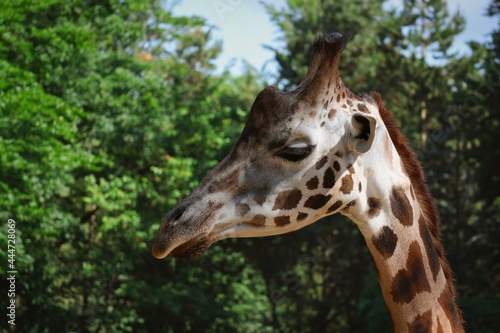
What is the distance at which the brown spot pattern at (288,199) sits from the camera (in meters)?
2.70

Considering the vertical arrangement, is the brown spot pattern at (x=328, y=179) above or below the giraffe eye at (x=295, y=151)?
below

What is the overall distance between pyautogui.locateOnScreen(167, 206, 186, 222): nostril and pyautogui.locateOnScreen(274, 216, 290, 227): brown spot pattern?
14.8 inches

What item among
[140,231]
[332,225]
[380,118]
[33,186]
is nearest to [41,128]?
[33,186]

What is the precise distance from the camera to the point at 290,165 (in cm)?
271

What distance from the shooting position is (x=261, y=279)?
25.0 meters

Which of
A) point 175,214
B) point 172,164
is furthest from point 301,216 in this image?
point 172,164

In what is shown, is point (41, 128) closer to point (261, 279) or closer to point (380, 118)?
point (380, 118)

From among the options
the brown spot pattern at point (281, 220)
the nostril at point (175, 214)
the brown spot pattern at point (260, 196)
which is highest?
the brown spot pattern at point (260, 196)

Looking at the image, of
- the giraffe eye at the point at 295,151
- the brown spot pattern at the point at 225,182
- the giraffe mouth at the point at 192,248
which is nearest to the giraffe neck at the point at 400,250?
the giraffe eye at the point at 295,151

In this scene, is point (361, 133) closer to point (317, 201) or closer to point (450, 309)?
point (317, 201)

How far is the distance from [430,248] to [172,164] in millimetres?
16367

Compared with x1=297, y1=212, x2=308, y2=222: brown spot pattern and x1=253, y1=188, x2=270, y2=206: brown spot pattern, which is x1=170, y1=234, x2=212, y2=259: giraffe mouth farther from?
x1=297, y1=212, x2=308, y2=222: brown spot pattern

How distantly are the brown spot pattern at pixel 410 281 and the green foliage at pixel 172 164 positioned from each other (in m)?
9.68

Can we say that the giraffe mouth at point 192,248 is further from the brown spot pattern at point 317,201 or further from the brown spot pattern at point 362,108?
the brown spot pattern at point 362,108
